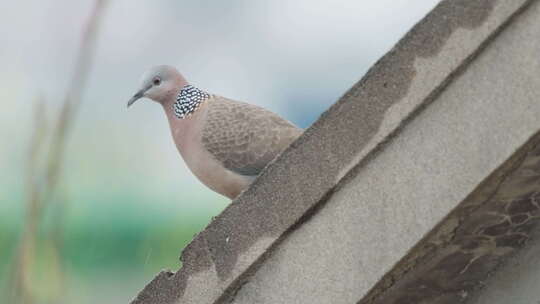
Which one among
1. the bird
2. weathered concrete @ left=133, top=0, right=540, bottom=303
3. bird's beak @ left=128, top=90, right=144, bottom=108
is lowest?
weathered concrete @ left=133, top=0, right=540, bottom=303

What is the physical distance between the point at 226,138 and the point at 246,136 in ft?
0.38

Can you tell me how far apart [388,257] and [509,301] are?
0.62m

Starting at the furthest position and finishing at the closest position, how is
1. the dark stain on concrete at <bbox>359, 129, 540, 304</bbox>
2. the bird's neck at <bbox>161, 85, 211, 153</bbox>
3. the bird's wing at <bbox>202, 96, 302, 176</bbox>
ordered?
the bird's neck at <bbox>161, 85, 211, 153</bbox>
the bird's wing at <bbox>202, 96, 302, 176</bbox>
the dark stain on concrete at <bbox>359, 129, 540, 304</bbox>

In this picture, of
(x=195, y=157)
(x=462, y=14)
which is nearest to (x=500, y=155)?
(x=462, y=14)

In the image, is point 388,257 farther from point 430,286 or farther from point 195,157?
point 195,157

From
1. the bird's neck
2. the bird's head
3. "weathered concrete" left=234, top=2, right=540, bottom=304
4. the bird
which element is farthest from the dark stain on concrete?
the bird's head

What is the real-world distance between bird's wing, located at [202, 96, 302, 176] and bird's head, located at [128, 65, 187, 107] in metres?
0.58

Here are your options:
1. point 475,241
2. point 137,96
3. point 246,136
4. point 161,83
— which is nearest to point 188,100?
point 161,83

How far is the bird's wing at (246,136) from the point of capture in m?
5.21

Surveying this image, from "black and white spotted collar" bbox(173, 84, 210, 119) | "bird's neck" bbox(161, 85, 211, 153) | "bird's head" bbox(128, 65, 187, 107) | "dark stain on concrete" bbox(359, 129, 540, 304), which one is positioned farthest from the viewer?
"bird's head" bbox(128, 65, 187, 107)

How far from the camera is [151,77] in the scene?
6098mm

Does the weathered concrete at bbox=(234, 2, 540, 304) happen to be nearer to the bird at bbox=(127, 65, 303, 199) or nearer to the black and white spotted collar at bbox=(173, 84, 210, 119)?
the bird at bbox=(127, 65, 303, 199)

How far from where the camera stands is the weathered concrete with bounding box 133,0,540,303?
3445mm

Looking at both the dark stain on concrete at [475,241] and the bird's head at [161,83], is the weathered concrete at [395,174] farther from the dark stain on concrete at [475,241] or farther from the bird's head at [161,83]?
the bird's head at [161,83]
